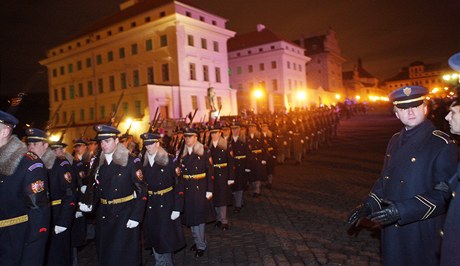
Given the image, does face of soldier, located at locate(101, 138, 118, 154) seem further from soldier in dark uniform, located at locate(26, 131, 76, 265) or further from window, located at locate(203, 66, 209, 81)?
window, located at locate(203, 66, 209, 81)

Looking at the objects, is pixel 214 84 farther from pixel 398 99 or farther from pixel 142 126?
pixel 398 99

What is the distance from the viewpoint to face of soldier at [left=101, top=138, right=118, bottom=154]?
4863 millimetres

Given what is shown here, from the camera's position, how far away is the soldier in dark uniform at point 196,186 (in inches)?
239

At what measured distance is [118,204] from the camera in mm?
4730

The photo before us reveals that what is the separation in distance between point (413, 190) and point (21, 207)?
4.00 m

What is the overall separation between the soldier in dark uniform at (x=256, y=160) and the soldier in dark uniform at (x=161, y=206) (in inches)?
173

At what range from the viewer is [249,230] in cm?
695

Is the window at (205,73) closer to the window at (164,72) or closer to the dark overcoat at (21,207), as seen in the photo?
the window at (164,72)

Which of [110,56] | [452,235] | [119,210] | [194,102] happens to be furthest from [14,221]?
[110,56]

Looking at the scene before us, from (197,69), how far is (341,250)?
33.3m

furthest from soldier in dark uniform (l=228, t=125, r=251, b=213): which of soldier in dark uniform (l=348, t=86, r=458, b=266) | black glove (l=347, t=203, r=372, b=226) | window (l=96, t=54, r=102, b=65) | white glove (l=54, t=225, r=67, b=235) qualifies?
window (l=96, t=54, r=102, b=65)

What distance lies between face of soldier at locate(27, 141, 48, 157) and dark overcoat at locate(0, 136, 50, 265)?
1934 millimetres

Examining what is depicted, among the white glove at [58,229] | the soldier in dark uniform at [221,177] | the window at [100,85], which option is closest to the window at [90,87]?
the window at [100,85]

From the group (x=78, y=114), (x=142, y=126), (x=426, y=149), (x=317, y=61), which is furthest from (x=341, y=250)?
(x=317, y=61)
